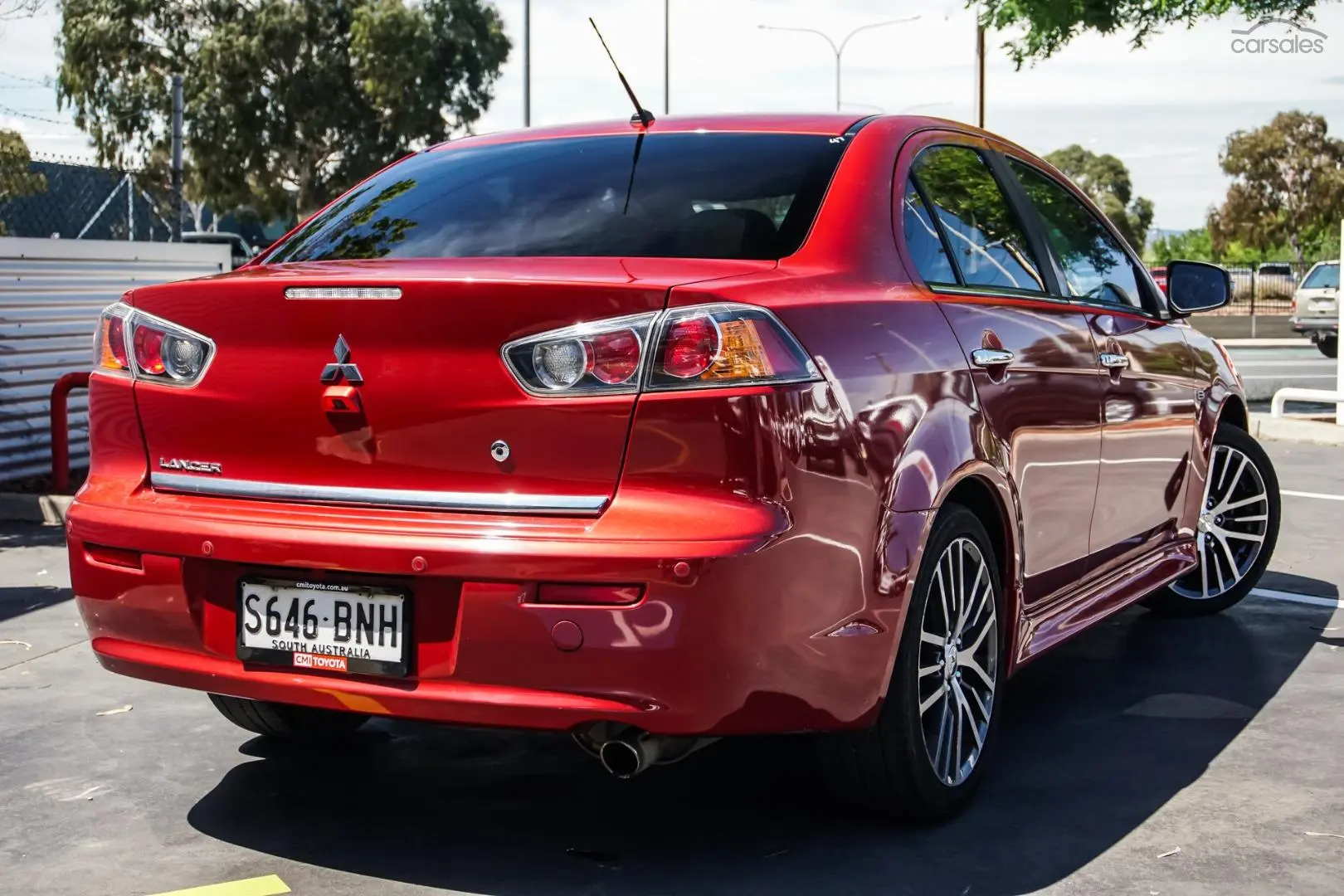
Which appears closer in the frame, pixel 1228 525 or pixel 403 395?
pixel 403 395

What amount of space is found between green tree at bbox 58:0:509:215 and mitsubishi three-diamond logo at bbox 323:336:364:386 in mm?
44766

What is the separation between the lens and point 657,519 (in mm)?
3197

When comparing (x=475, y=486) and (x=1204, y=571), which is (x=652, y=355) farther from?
(x=1204, y=571)

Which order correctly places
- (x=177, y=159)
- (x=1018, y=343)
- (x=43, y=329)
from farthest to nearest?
(x=177, y=159) → (x=43, y=329) → (x=1018, y=343)

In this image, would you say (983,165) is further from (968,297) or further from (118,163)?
(118,163)

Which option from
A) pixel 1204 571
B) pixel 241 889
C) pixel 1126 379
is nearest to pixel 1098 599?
pixel 1126 379

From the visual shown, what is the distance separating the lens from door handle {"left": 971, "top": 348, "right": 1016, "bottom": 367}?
4.04 m

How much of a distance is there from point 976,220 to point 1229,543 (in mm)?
2533

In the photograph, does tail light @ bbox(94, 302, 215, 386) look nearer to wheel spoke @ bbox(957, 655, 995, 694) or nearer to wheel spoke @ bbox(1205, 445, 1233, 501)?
wheel spoke @ bbox(957, 655, 995, 694)

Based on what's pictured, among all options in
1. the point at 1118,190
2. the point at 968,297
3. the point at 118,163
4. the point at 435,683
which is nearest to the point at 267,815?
the point at 435,683

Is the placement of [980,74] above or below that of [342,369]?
above

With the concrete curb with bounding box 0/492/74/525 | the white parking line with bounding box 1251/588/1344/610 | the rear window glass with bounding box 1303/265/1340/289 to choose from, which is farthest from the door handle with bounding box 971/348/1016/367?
the rear window glass with bounding box 1303/265/1340/289

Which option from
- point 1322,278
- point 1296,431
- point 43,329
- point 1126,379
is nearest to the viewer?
point 1126,379

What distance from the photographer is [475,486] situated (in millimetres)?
3316
